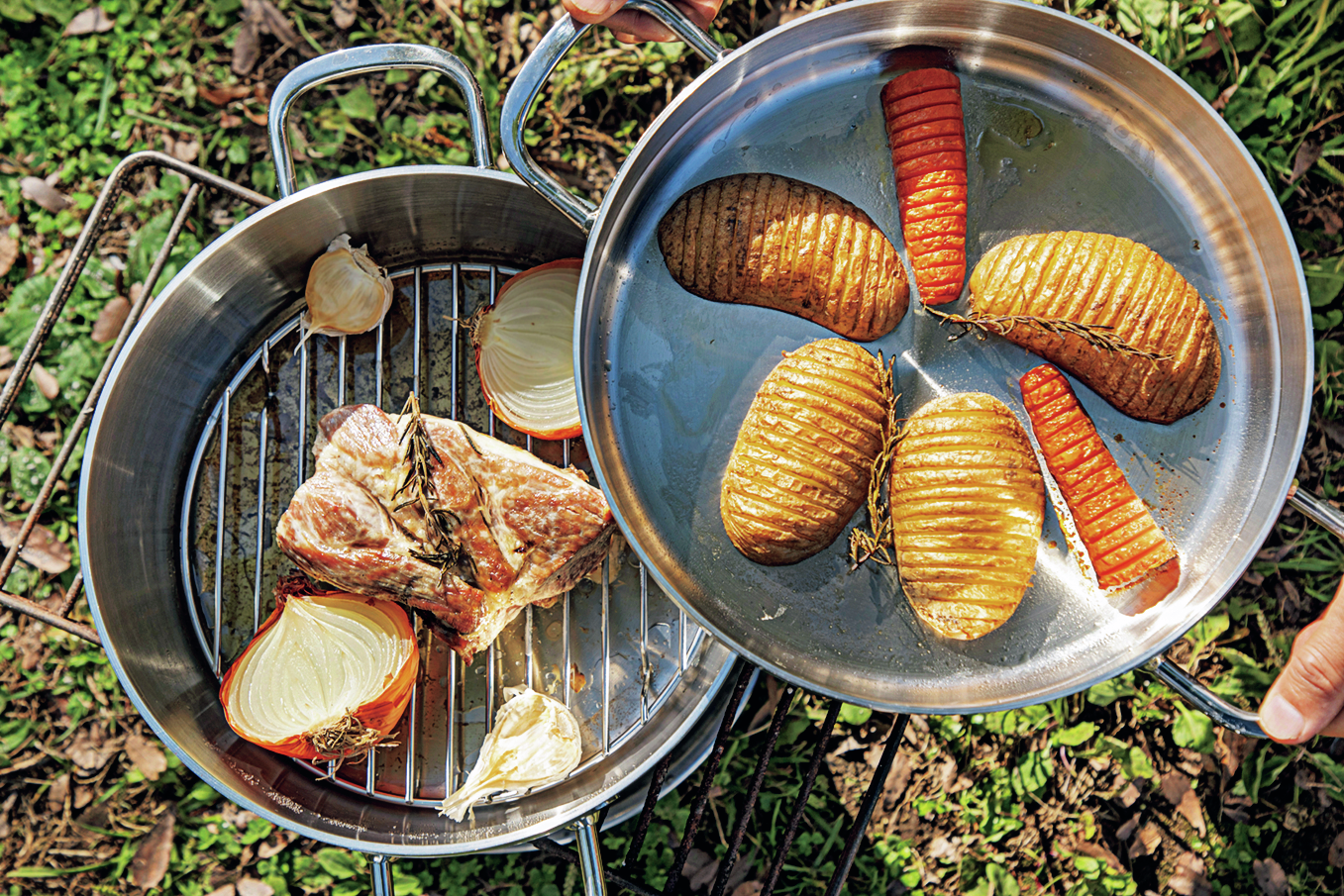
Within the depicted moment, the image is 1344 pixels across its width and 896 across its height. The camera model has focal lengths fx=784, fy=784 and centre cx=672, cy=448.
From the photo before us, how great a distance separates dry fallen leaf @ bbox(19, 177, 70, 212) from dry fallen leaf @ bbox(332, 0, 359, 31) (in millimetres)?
1495

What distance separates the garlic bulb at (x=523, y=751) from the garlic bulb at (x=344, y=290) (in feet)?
4.99

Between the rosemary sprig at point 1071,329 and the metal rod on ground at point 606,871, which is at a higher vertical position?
the rosemary sprig at point 1071,329

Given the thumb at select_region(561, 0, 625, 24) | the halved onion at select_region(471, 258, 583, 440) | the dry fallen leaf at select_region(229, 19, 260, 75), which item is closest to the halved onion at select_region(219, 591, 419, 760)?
the halved onion at select_region(471, 258, 583, 440)

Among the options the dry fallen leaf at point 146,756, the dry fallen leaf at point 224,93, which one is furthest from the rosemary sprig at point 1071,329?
the dry fallen leaf at point 146,756

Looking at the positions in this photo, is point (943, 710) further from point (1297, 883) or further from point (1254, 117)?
point (1254, 117)

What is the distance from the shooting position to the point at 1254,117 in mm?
3486

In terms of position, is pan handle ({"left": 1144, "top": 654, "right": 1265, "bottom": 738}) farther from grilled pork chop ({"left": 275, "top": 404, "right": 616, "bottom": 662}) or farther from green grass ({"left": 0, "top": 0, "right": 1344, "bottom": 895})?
grilled pork chop ({"left": 275, "top": 404, "right": 616, "bottom": 662})

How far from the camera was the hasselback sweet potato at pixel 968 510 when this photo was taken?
7.75ft

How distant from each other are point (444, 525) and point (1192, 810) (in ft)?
11.2

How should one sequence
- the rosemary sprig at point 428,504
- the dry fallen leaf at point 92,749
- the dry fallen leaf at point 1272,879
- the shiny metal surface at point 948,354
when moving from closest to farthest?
the shiny metal surface at point 948,354 < the rosemary sprig at point 428,504 < the dry fallen leaf at point 1272,879 < the dry fallen leaf at point 92,749

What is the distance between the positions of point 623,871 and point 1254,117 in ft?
13.5

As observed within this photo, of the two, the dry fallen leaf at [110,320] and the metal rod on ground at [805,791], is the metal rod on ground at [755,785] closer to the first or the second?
the metal rod on ground at [805,791]

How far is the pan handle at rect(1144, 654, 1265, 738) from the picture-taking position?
2377mm

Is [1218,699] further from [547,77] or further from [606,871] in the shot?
[547,77]
